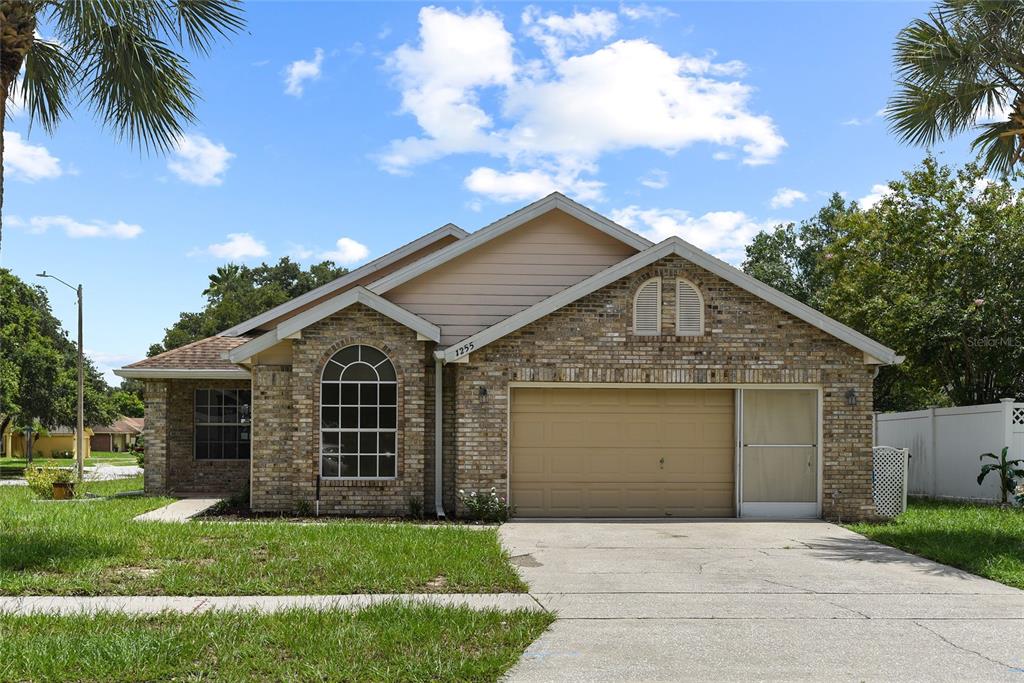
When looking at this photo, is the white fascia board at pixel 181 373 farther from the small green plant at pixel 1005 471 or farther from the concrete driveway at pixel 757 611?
the small green plant at pixel 1005 471

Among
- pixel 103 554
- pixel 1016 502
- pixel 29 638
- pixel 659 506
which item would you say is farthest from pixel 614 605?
pixel 1016 502

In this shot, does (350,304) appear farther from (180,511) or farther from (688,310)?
(688,310)

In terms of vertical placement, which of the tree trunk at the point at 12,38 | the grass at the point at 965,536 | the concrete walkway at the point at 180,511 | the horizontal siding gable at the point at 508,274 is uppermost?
the tree trunk at the point at 12,38

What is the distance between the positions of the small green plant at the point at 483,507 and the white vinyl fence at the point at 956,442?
10533 mm

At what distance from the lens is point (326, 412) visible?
1577 cm

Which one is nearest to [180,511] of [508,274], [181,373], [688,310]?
[181,373]

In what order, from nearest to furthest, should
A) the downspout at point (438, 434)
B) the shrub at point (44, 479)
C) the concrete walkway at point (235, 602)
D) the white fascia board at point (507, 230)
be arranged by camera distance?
the concrete walkway at point (235, 602)
the downspout at point (438, 434)
the white fascia board at point (507, 230)
the shrub at point (44, 479)

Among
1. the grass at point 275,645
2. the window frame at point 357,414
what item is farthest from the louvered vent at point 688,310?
the grass at point 275,645

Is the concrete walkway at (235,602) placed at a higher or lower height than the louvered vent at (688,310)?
lower

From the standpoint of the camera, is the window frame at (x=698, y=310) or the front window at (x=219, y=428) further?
the front window at (x=219, y=428)

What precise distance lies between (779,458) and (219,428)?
11.5m

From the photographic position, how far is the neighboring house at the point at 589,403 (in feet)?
51.2

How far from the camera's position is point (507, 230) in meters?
17.8

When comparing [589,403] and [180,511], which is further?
[589,403]
